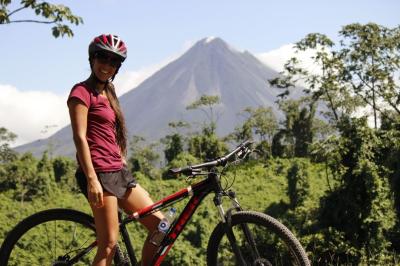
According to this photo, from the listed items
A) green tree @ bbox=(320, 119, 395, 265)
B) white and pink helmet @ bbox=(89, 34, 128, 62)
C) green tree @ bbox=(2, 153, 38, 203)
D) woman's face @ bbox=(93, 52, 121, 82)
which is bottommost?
green tree @ bbox=(320, 119, 395, 265)

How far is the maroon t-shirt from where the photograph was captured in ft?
11.5

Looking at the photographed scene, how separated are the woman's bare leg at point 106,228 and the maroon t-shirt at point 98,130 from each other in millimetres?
207

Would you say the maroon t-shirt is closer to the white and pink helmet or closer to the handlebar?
the white and pink helmet

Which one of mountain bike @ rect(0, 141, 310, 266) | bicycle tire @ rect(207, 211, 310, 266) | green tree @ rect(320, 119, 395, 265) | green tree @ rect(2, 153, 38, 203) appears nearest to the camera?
bicycle tire @ rect(207, 211, 310, 266)

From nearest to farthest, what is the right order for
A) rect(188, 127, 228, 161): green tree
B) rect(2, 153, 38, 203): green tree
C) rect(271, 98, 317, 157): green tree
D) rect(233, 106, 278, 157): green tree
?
rect(2, 153, 38, 203): green tree < rect(188, 127, 228, 161): green tree < rect(271, 98, 317, 157): green tree < rect(233, 106, 278, 157): green tree

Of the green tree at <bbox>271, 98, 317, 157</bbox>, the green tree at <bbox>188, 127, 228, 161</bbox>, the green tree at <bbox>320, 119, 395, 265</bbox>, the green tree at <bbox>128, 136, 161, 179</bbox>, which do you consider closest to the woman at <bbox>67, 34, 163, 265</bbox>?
the green tree at <bbox>320, 119, 395, 265</bbox>

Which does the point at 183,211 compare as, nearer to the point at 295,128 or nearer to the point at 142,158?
the point at 142,158

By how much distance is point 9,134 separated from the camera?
230ft

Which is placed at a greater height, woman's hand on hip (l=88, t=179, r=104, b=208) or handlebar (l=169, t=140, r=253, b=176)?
handlebar (l=169, t=140, r=253, b=176)

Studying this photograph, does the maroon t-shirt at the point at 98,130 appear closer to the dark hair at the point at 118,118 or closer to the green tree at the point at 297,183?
the dark hair at the point at 118,118

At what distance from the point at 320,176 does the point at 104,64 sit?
3061 cm

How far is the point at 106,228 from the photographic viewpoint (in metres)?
3.54

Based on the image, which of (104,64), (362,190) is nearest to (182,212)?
(104,64)

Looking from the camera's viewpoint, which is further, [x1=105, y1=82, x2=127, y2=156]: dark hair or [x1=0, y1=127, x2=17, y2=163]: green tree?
[x1=0, y1=127, x2=17, y2=163]: green tree
